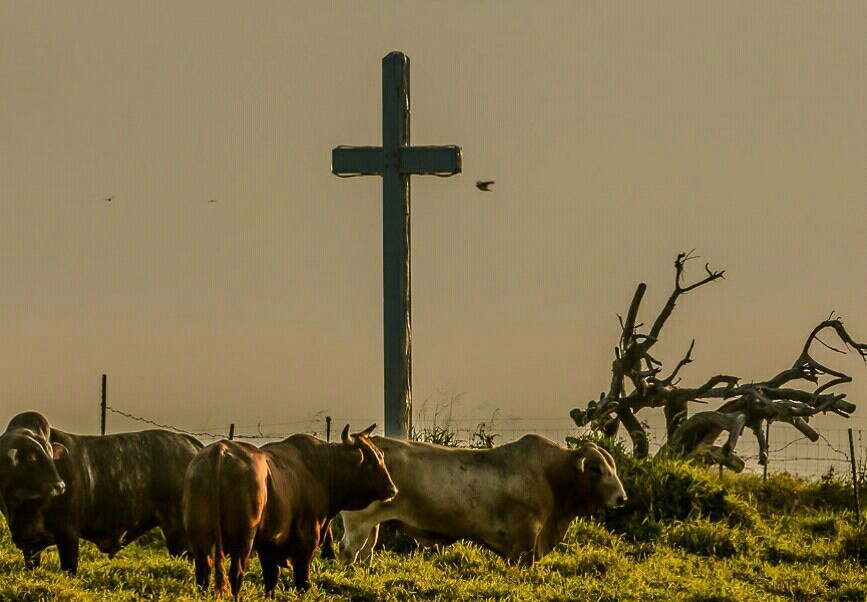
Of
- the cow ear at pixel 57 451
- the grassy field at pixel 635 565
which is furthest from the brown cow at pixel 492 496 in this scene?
the cow ear at pixel 57 451

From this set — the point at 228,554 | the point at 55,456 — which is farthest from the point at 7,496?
the point at 228,554

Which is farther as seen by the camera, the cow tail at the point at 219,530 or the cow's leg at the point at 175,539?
the cow's leg at the point at 175,539

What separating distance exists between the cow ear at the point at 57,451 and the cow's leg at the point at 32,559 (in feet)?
2.49

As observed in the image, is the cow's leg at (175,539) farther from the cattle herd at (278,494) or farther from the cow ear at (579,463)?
the cow ear at (579,463)

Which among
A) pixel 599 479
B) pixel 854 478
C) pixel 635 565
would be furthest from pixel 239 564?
pixel 854 478

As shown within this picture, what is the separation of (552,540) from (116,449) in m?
4.01

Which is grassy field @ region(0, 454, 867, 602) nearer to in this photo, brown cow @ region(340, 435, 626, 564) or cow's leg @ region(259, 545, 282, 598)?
cow's leg @ region(259, 545, 282, 598)

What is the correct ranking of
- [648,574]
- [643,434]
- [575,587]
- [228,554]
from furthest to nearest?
[643,434] → [648,574] → [575,587] → [228,554]

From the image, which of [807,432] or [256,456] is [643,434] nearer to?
[807,432]

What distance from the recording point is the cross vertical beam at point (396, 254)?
17.3 metres

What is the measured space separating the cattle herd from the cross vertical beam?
2.21m

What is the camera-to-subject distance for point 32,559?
44.4 feet

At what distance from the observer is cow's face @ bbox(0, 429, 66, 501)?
42.3 feet

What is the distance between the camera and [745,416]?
74.9ft
